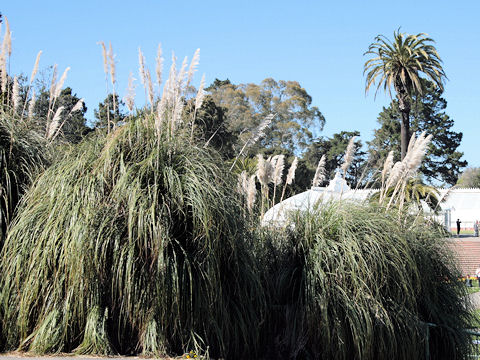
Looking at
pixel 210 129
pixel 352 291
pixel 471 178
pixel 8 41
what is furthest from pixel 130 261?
pixel 471 178

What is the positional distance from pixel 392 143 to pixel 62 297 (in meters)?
61.8

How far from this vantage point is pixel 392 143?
2510 inches

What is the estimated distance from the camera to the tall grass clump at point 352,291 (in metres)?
5.72

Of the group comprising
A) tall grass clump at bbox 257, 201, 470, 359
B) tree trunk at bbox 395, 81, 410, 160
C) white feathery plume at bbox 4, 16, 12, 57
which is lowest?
tall grass clump at bbox 257, 201, 470, 359

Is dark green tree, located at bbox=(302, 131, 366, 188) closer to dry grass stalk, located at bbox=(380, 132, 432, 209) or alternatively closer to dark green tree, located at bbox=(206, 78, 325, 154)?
dark green tree, located at bbox=(206, 78, 325, 154)

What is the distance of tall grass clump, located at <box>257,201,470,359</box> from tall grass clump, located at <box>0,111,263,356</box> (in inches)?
22.8

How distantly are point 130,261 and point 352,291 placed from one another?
2390mm

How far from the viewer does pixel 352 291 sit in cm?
588

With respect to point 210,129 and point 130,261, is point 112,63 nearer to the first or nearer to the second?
point 130,261

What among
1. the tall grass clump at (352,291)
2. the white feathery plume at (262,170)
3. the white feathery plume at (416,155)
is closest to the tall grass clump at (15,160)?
the white feathery plume at (262,170)

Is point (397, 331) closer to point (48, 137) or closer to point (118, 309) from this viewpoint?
point (118, 309)

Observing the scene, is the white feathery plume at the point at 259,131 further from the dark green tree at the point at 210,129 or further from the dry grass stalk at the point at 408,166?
the dry grass stalk at the point at 408,166

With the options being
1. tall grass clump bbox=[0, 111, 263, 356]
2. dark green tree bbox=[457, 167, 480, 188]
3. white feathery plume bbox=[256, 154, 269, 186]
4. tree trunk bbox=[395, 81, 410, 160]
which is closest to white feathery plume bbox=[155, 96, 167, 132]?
tall grass clump bbox=[0, 111, 263, 356]

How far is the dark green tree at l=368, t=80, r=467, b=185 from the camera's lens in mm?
62125
